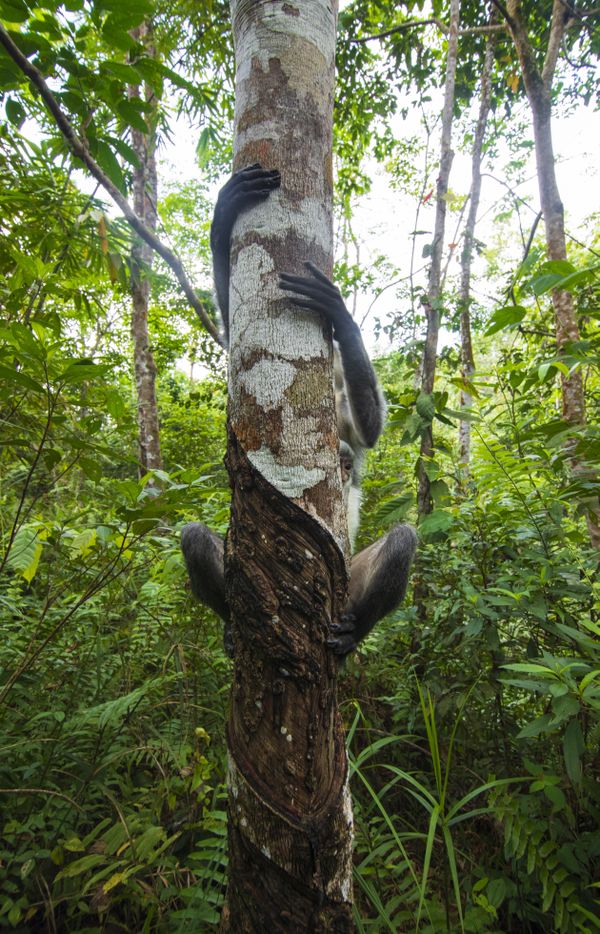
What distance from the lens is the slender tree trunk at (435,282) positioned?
3584mm

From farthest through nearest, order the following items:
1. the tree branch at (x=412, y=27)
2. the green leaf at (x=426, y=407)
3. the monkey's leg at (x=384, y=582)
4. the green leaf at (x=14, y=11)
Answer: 1. the tree branch at (x=412, y=27)
2. the green leaf at (x=426, y=407)
3. the monkey's leg at (x=384, y=582)
4. the green leaf at (x=14, y=11)

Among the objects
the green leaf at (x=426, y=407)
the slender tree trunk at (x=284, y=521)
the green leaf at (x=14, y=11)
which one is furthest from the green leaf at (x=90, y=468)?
the green leaf at (x=426, y=407)

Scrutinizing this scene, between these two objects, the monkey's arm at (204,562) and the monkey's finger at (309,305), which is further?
the monkey's arm at (204,562)

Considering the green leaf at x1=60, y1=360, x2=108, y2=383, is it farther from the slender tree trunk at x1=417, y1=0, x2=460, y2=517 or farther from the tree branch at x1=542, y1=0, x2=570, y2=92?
the tree branch at x1=542, y1=0, x2=570, y2=92

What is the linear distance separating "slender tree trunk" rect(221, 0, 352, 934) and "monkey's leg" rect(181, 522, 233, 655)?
141 centimetres

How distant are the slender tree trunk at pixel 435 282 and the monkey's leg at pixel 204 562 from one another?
1588 mm

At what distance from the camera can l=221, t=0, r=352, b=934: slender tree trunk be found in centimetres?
117

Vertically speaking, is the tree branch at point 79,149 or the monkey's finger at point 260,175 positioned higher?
the tree branch at point 79,149

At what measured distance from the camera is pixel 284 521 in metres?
1.27

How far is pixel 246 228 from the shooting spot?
1.49m

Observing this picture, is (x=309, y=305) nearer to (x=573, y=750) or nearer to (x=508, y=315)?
(x=508, y=315)

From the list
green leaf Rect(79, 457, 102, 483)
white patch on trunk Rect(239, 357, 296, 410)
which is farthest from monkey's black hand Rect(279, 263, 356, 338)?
green leaf Rect(79, 457, 102, 483)

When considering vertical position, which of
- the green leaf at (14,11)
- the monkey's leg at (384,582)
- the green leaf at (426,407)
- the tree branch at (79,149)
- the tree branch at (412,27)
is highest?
the tree branch at (412,27)

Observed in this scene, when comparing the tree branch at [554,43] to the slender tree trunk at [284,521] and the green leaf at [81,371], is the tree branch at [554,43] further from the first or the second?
the green leaf at [81,371]
